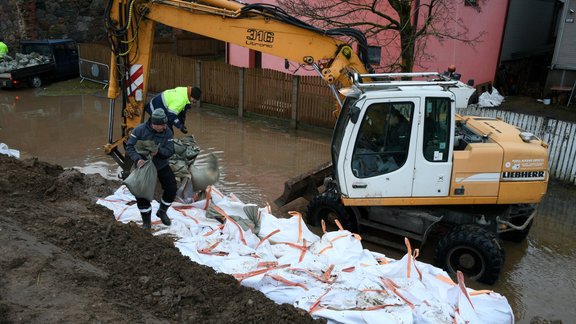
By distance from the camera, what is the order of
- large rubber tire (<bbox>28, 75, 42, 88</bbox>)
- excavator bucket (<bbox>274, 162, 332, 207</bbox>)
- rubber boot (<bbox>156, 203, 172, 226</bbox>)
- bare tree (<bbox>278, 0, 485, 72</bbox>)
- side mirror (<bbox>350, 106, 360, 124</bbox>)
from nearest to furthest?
1. side mirror (<bbox>350, 106, 360, 124</bbox>)
2. rubber boot (<bbox>156, 203, 172, 226</bbox>)
3. excavator bucket (<bbox>274, 162, 332, 207</bbox>)
4. bare tree (<bbox>278, 0, 485, 72</bbox>)
5. large rubber tire (<bbox>28, 75, 42, 88</bbox>)

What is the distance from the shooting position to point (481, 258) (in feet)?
19.6

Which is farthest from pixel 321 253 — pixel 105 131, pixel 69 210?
pixel 105 131

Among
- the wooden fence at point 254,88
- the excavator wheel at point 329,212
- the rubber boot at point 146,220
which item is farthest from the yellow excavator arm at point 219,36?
the wooden fence at point 254,88

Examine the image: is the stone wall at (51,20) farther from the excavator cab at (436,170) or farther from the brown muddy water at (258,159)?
the excavator cab at (436,170)

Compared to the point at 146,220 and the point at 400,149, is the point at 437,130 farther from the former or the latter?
the point at 146,220

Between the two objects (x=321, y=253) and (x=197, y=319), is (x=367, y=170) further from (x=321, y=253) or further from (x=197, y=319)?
(x=197, y=319)

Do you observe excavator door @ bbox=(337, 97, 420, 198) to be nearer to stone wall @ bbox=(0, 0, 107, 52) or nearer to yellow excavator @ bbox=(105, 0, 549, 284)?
yellow excavator @ bbox=(105, 0, 549, 284)

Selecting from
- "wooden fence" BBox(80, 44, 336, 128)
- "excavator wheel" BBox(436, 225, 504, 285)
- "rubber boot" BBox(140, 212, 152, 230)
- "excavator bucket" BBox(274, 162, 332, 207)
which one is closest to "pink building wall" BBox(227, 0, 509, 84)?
"wooden fence" BBox(80, 44, 336, 128)

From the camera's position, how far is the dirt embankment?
379 centimetres

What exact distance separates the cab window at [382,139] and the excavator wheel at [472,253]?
1150mm

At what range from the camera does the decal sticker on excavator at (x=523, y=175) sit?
6.02 meters

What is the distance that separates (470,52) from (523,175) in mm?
10334

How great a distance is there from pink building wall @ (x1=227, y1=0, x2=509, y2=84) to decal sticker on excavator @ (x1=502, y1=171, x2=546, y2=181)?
7.72m

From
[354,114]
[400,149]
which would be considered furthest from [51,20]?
[400,149]
